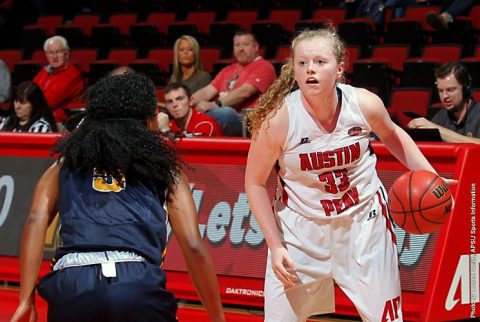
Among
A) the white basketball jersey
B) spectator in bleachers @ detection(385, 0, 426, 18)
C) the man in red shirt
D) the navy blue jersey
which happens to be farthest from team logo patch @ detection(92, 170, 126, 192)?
spectator in bleachers @ detection(385, 0, 426, 18)

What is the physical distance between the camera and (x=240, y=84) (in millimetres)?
8500

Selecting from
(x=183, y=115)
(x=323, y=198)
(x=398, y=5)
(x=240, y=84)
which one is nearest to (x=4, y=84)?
(x=240, y=84)

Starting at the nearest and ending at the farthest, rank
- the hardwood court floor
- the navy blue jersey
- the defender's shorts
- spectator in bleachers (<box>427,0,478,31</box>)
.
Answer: the defender's shorts → the navy blue jersey → the hardwood court floor → spectator in bleachers (<box>427,0,478,31</box>)

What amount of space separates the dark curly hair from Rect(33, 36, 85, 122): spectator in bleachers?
6.78 m

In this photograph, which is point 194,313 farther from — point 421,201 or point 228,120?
point 421,201

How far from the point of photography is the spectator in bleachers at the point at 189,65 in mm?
8953

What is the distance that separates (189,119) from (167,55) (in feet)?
13.7

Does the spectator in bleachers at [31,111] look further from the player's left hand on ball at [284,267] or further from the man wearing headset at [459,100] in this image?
the player's left hand on ball at [284,267]

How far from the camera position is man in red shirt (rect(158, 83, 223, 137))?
7.32 meters

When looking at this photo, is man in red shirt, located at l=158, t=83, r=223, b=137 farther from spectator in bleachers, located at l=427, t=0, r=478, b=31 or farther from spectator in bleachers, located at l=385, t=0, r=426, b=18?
spectator in bleachers, located at l=385, t=0, r=426, b=18

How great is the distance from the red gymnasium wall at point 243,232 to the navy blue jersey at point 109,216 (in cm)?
272

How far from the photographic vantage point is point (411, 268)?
568 cm

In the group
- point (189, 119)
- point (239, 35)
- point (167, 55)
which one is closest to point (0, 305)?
point (189, 119)

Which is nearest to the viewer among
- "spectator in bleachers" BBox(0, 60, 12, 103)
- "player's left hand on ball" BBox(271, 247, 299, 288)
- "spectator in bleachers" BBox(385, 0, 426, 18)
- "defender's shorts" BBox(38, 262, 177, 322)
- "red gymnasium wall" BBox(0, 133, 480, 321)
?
"defender's shorts" BBox(38, 262, 177, 322)
